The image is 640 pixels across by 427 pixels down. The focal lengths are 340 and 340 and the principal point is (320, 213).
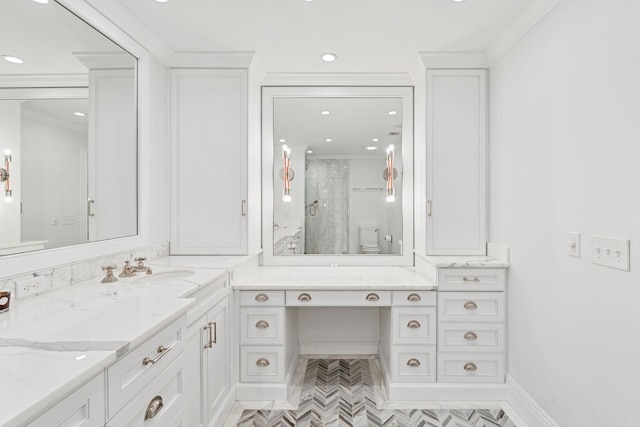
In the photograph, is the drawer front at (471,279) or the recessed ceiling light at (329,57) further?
the recessed ceiling light at (329,57)

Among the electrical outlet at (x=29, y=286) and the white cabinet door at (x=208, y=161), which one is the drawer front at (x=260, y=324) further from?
the electrical outlet at (x=29, y=286)

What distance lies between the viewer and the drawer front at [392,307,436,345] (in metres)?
2.34

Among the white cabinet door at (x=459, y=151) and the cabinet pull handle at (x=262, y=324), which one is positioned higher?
the white cabinet door at (x=459, y=151)

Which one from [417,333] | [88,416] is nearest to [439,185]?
[417,333]

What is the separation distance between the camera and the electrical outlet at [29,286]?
141 centimetres

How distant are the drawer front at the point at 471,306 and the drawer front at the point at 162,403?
1.70 metres

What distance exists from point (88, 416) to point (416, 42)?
259cm

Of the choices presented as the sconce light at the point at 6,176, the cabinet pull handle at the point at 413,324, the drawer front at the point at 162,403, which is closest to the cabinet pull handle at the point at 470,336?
the cabinet pull handle at the point at 413,324

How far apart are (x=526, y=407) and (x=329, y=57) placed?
2.69 m

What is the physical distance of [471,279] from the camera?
234 centimetres

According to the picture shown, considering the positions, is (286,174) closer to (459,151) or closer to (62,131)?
(459,151)

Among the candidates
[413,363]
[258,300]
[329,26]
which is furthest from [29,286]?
[413,363]

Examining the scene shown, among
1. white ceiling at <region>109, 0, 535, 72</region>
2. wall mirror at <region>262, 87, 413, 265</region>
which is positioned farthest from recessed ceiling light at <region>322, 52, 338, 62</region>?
wall mirror at <region>262, 87, 413, 265</region>

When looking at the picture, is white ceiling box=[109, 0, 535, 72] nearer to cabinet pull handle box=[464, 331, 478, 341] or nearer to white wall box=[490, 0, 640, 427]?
white wall box=[490, 0, 640, 427]
